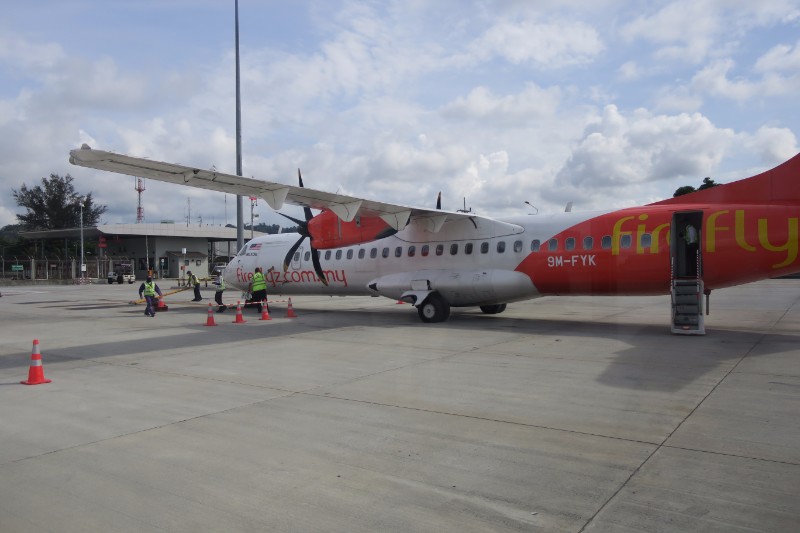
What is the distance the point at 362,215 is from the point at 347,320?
10.5 feet

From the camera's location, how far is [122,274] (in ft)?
182

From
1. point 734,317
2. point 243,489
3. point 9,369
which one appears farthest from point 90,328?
point 734,317

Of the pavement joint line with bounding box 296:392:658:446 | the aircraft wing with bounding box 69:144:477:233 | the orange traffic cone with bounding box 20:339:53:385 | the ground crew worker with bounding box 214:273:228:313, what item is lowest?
the pavement joint line with bounding box 296:392:658:446

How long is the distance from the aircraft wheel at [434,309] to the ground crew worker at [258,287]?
21.6 ft

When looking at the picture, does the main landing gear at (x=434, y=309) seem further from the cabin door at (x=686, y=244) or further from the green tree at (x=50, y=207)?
the green tree at (x=50, y=207)

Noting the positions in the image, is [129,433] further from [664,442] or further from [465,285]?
[465,285]

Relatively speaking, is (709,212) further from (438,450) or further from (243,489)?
(243,489)

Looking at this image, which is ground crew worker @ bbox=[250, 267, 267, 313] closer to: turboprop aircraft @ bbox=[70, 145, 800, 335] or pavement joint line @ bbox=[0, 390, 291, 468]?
turboprop aircraft @ bbox=[70, 145, 800, 335]

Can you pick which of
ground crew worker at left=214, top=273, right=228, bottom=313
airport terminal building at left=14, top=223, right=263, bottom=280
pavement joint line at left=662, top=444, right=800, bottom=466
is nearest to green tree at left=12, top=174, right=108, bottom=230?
airport terminal building at left=14, top=223, right=263, bottom=280

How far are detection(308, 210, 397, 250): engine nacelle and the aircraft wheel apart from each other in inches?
91.4

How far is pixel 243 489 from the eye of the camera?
441 cm

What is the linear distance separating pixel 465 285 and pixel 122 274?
49.6m

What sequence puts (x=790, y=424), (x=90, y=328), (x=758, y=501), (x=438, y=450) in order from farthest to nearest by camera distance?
1. (x=90, y=328)
2. (x=790, y=424)
3. (x=438, y=450)
4. (x=758, y=501)

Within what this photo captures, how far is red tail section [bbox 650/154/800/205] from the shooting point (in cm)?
1171
